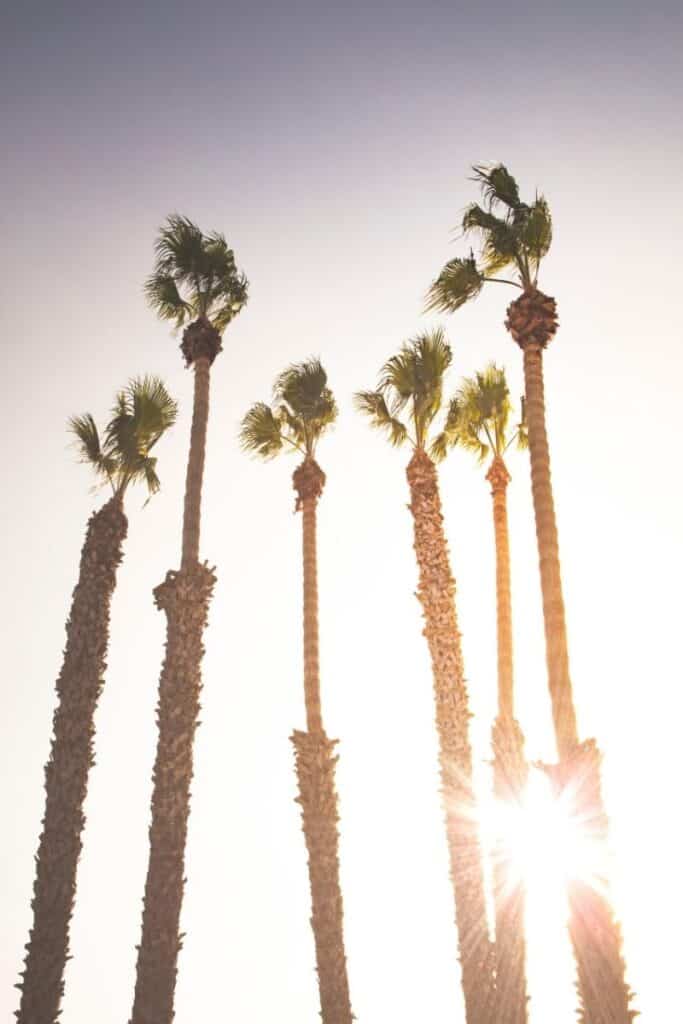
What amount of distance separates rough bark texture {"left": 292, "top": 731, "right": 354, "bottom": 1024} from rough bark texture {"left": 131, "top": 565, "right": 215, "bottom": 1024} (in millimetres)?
3029

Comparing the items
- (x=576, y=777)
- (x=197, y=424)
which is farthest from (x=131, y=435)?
(x=576, y=777)

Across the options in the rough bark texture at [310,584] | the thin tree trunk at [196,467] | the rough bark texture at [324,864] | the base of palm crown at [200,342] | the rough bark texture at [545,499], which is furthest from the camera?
the base of palm crown at [200,342]

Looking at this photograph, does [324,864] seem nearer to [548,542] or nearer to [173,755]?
[173,755]

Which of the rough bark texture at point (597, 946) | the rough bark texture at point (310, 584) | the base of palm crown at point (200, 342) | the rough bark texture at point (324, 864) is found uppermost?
the base of palm crown at point (200, 342)

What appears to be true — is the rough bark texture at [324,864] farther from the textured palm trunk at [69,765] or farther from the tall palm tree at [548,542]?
the tall palm tree at [548,542]

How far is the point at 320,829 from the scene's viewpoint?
17.7 m

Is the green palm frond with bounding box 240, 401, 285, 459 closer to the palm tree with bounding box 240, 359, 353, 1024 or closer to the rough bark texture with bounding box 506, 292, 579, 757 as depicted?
the palm tree with bounding box 240, 359, 353, 1024

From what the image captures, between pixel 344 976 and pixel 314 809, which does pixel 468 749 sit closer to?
pixel 314 809

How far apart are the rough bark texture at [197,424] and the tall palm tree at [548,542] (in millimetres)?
6517

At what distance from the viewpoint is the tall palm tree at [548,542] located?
397 inches

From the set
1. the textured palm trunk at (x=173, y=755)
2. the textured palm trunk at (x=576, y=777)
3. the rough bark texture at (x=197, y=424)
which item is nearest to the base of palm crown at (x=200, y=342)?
the rough bark texture at (x=197, y=424)

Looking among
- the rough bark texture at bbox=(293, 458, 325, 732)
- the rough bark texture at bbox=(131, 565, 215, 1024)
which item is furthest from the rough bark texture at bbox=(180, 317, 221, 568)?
the rough bark texture at bbox=(293, 458, 325, 732)

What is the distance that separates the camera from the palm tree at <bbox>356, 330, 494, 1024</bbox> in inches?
618

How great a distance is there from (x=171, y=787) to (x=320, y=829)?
11.9 feet
